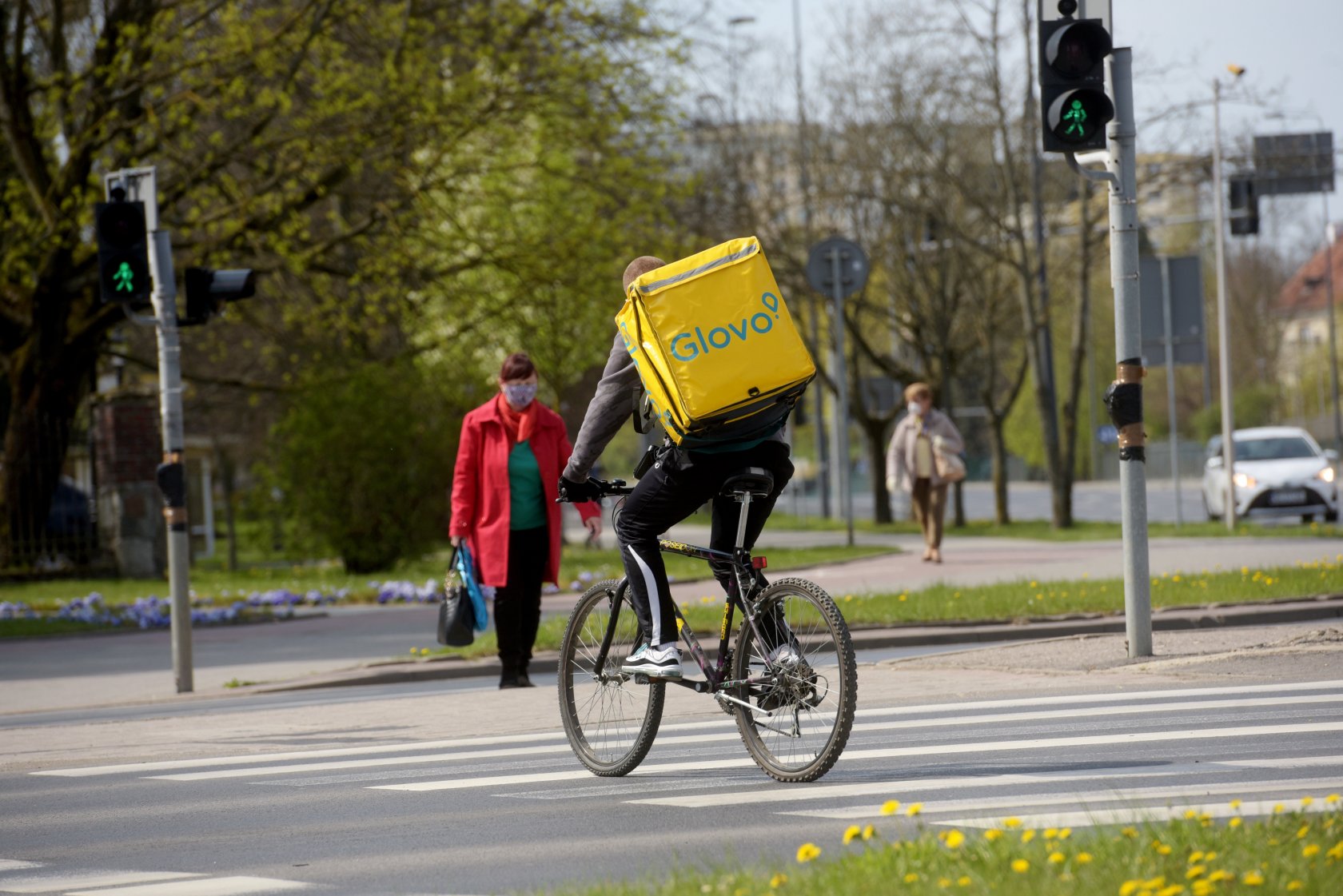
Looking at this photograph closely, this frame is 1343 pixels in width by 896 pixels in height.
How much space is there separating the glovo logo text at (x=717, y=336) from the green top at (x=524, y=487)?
418cm

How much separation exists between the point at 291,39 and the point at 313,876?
697 inches

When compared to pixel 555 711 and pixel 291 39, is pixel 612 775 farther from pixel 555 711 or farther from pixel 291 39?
pixel 291 39

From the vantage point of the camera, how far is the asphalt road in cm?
567

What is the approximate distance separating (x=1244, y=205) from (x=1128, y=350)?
1632 cm

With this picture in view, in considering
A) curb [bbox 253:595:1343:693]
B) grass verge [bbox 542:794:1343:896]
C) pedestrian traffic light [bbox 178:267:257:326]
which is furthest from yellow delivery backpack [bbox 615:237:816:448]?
pedestrian traffic light [bbox 178:267:257:326]

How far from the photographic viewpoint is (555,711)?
9.73m

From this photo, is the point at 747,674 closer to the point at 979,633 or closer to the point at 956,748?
the point at 956,748

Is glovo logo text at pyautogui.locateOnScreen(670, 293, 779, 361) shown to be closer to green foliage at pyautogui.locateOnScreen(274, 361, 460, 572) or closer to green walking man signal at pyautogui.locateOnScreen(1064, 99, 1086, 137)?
green walking man signal at pyautogui.locateOnScreen(1064, 99, 1086, 137)

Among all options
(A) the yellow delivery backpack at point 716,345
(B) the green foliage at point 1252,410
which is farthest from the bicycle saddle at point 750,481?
(B) the green foliage at point 1252,410

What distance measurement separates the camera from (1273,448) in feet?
101

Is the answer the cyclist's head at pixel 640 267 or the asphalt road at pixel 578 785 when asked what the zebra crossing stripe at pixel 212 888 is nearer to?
the asphalt road at pixel 578 785

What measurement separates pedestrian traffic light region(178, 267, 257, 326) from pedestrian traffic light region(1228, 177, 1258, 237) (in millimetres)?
16520

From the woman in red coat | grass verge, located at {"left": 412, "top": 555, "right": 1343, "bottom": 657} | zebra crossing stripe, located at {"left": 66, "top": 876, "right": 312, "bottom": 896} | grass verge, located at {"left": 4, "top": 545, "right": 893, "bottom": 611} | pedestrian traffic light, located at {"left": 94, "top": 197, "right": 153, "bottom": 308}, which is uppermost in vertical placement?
pedestrian traffic light, located at {"left": 94, "top": 197, "right": 153, "bottom": 308}

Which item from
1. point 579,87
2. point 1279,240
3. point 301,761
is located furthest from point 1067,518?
point 1279,240
